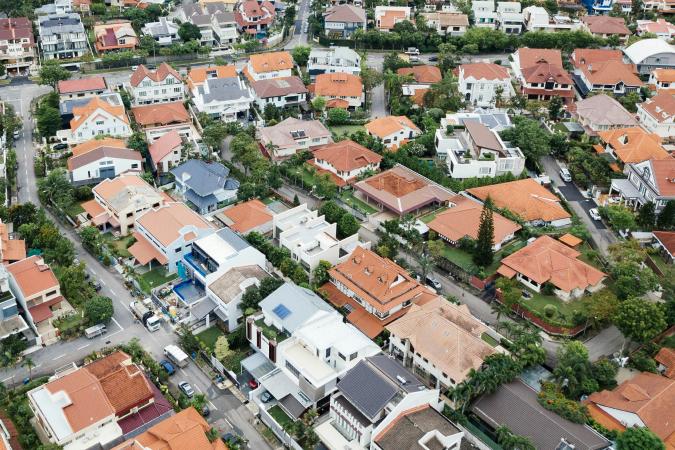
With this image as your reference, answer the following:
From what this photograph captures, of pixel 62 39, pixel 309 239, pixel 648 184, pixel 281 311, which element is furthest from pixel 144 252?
pixel 62 39

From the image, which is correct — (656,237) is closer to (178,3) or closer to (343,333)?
(343,333)

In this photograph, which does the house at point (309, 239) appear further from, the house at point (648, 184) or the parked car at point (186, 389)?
the house at point (648, 184)

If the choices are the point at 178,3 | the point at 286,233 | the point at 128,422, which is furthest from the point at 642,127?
the point at 178,3

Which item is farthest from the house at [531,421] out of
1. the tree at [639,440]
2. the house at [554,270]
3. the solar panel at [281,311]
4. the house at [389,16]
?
the house at [389,16]

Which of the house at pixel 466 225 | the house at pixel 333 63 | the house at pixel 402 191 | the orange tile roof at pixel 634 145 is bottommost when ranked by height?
the house at pixel 466 225

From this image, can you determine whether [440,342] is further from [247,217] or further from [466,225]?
[247,217]

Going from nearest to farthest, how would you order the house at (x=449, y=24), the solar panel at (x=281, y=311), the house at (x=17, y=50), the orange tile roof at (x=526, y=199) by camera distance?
the solar panel at (x=281, y=311), the orange tile roof at (x=526, y=199), the house at (x=17, y=50), the house at (x=449, y=24)
